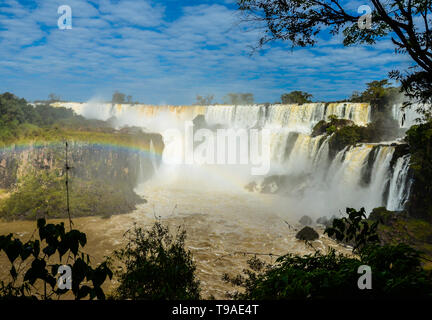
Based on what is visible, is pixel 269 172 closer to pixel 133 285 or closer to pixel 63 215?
pixel 63 215

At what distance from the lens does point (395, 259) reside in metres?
4.18

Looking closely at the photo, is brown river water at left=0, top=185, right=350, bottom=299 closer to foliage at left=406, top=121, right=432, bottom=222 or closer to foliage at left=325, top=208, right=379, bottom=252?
foliage at left=406, top=121, right=432, bottom=222

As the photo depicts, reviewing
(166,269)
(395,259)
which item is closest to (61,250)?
(166,269)

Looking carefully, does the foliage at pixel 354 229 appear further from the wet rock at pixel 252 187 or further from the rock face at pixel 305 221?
the wet rock at pixel 252 187

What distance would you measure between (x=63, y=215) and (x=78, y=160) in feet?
23.3

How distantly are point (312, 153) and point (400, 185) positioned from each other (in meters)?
13.3

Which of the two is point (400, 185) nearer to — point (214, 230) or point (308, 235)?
point (308, 235)

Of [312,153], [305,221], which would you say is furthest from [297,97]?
[305,221]

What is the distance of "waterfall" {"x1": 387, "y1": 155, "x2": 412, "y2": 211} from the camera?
17172mm

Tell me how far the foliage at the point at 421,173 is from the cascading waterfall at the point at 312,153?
74 cm

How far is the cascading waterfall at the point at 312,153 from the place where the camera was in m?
19.8

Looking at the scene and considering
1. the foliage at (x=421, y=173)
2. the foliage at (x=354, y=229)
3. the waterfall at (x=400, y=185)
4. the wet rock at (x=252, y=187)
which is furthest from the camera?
the wet rock at (x=252, y=187)

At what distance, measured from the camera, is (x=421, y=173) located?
635 inches

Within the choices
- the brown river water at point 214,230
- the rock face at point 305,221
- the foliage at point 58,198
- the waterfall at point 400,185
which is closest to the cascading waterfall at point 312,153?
the waterfall at point 400,185
